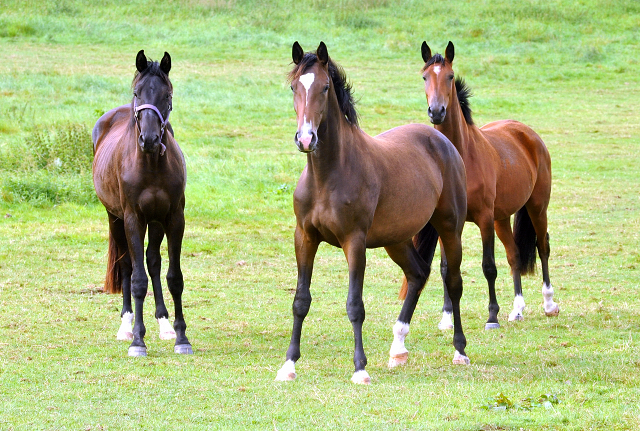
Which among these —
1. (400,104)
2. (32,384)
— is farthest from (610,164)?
(32,384)

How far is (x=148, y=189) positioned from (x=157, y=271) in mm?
815

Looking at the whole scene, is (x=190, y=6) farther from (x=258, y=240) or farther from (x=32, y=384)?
(x=32, y=384)

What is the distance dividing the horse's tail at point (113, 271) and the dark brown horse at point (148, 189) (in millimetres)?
376

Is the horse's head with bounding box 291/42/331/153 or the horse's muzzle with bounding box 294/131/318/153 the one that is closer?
the horse's muzzle with bounding box 294/131/318/153

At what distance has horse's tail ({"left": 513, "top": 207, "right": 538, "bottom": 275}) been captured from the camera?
9195 mm

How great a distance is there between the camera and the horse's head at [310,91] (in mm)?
5192

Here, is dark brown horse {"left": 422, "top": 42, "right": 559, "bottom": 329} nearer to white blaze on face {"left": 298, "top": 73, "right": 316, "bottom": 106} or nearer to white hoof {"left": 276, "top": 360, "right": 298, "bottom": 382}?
white hoof {"left": 276, "top": 360, "right": 298, "bottom": 382}

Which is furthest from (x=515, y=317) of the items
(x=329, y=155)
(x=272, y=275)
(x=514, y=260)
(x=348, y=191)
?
(x=329, y=155)

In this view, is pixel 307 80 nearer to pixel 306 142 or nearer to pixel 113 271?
pixel 306 142

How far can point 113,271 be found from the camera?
796 cm

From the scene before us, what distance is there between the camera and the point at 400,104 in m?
23.8

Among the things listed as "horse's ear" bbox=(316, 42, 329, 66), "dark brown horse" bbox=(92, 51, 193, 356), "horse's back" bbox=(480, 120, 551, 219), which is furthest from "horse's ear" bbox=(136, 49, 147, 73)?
"horse's back" bbox=(480, 120, 551, 219)

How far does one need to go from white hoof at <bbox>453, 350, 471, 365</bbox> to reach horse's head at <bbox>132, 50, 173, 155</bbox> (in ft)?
9.33

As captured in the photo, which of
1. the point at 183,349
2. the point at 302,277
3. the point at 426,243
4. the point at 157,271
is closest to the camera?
the point at 302,277
